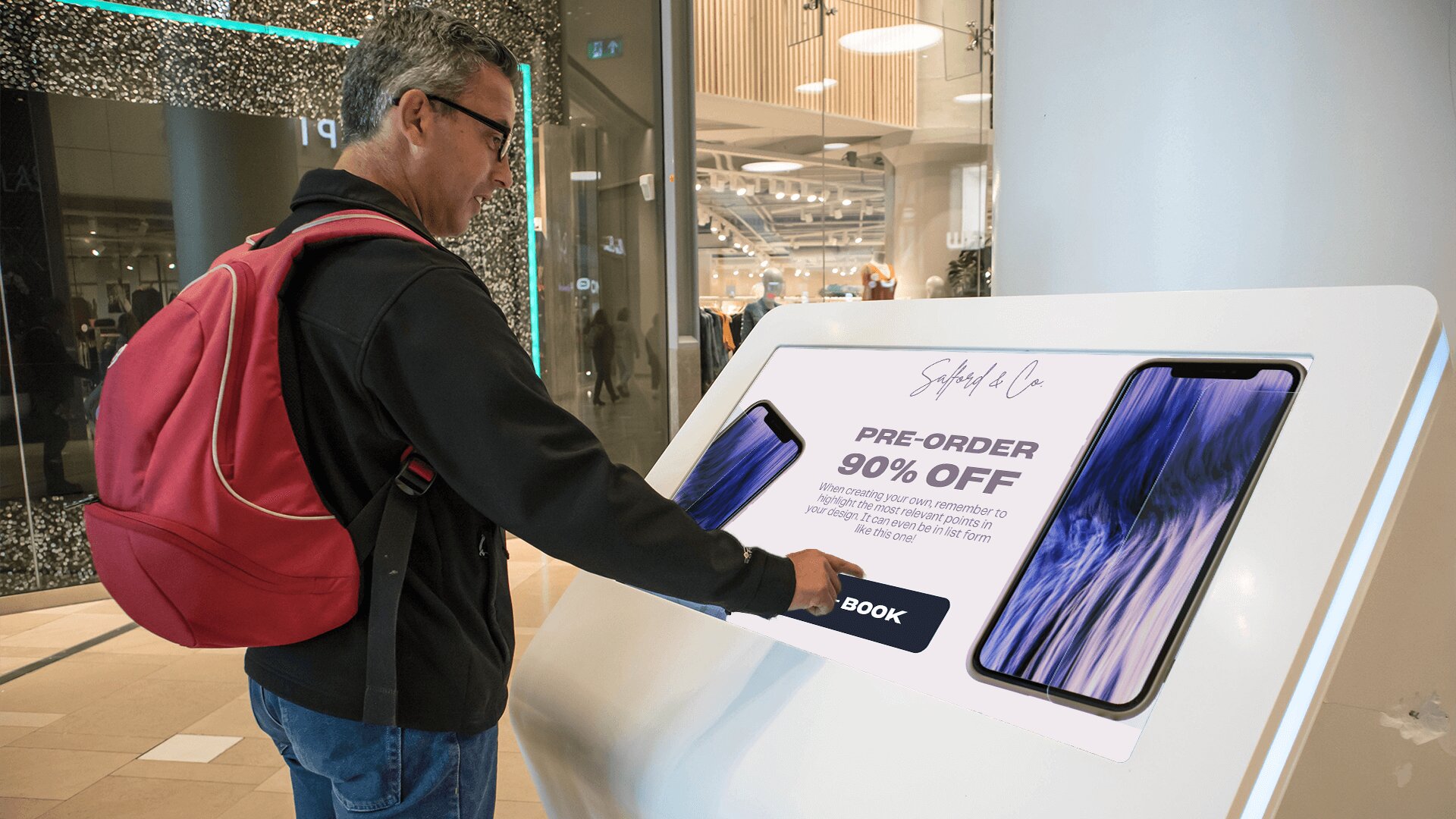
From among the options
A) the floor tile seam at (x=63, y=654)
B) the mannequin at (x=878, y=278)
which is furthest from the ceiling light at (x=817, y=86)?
the floor tile seam at (x=63, y=654)

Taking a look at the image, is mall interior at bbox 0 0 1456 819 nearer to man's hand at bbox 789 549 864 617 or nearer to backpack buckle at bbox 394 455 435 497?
man's hand at bbox 789 549 864 617

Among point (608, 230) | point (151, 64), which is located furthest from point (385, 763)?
point (608, 230)

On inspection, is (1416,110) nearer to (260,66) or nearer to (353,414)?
(353,414)

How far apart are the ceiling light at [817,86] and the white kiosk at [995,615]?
17.8 feet

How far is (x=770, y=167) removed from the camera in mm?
6270

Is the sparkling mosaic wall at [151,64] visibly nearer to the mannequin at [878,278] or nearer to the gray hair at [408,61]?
the mannequin at [878,278]

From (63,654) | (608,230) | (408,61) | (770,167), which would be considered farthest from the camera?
(770,167)

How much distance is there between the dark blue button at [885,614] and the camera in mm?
896

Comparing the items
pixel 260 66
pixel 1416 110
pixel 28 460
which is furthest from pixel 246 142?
pixel 1416 110

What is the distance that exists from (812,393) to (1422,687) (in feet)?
2.24

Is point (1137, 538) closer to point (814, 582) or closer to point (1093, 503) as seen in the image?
point (1093, 503)

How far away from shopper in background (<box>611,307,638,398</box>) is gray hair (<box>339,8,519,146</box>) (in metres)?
4.82

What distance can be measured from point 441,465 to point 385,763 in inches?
12.7

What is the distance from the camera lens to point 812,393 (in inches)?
49.0
